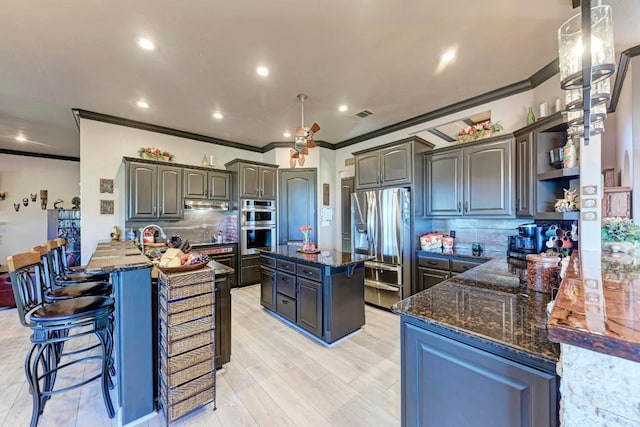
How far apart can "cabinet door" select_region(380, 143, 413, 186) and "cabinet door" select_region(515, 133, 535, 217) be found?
1249mm

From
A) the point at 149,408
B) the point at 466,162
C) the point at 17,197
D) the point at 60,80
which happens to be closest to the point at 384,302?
the point at 466,162

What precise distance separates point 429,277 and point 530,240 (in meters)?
1.25

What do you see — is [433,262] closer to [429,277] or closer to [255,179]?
[429,277]

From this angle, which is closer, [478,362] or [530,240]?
[478,362]

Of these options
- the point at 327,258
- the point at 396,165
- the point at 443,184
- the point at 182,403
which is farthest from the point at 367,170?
the point at 182,403

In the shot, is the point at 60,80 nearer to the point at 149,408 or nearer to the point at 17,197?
the point at 149,408

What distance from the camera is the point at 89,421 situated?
1743 mm

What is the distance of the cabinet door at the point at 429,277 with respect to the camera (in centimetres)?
346

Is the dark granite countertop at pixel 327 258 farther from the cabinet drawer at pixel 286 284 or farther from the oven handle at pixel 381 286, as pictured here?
the oven handle at pixel 381 286

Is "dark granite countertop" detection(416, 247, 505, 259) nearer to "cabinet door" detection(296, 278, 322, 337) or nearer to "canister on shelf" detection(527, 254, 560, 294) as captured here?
"cabinet door" detection(296, 278, 322, 337)

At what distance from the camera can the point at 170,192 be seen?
14.7 feet

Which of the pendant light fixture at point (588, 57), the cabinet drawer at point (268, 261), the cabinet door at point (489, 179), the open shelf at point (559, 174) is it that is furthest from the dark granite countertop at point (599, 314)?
the cabinet drawer at point (268, 261)

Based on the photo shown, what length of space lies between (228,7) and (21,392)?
3418 millimetres

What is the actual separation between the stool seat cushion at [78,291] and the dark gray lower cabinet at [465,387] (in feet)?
8.53
